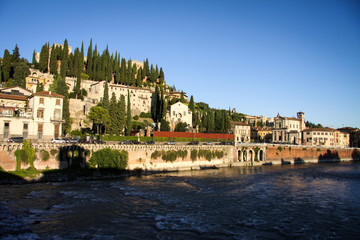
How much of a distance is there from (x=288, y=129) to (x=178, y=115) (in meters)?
46.5

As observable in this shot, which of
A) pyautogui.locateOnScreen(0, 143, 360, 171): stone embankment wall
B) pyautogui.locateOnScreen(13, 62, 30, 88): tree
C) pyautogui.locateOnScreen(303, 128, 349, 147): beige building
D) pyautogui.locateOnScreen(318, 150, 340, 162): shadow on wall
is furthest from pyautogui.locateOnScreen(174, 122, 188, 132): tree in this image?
pyautogui.locateOnScreen(303, 128, 349, 147): beige building

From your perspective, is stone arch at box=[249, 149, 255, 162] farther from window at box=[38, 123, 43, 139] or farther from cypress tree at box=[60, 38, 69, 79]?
cypress tree at box=[60, 38, 69, 79]

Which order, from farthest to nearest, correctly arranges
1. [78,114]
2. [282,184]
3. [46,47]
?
[46,47] < [78,114] < [282,184]

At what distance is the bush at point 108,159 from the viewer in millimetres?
38406

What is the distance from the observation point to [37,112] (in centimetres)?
4322

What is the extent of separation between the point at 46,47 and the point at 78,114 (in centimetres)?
2868

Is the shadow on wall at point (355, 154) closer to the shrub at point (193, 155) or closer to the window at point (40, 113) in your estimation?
the shrub at point (193, 155)

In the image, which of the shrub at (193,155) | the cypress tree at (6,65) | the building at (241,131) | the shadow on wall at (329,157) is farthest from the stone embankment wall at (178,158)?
the cypress tree at (6,65)

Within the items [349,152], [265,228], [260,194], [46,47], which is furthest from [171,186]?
[349,152]

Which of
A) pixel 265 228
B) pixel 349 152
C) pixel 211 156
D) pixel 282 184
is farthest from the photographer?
pixel 349 152

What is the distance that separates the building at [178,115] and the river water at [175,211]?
1724 inches

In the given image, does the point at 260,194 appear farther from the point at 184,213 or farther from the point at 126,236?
the point at 126,236

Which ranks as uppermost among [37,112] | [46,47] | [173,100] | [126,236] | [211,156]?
[46,47]

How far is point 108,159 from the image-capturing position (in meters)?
39.0
